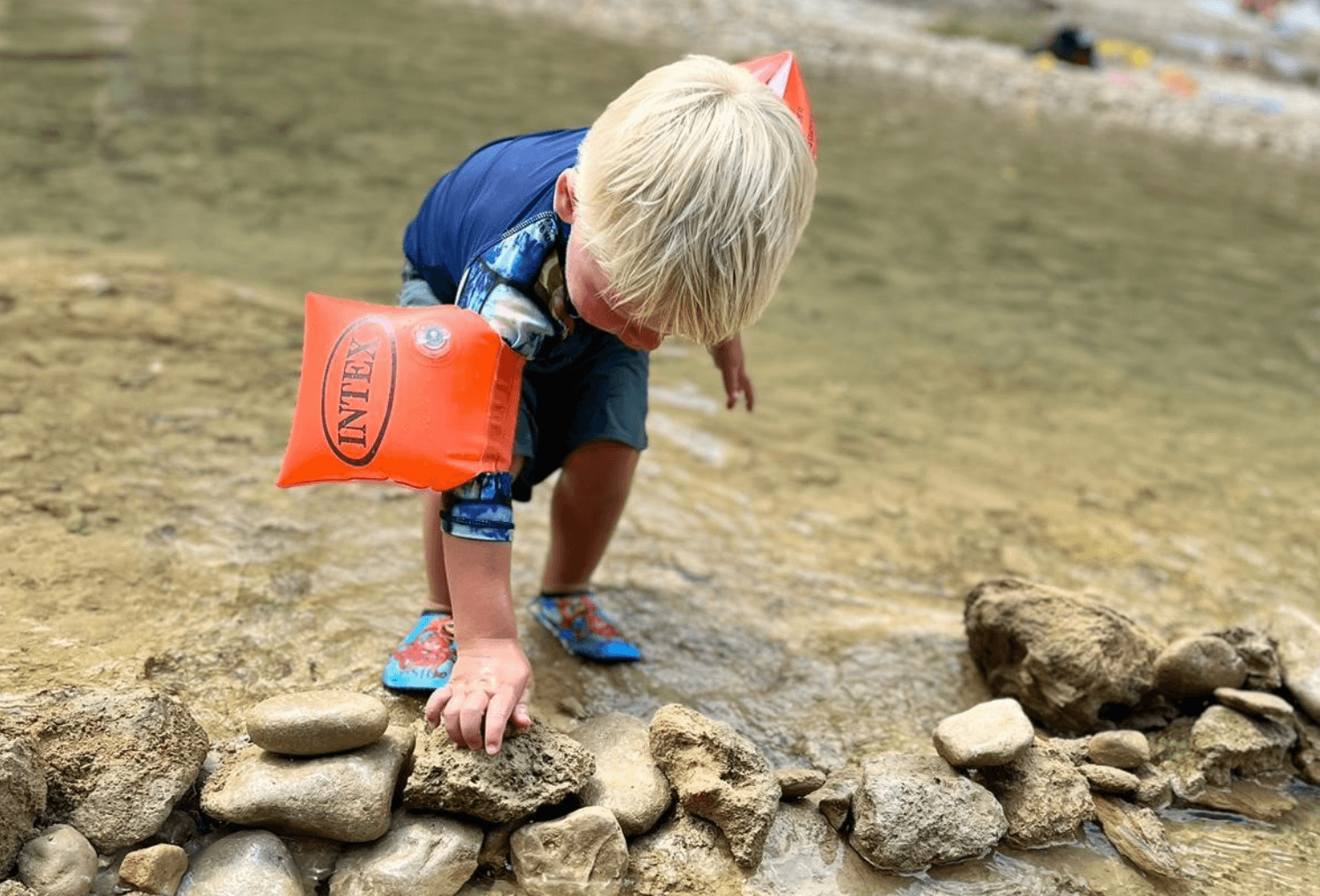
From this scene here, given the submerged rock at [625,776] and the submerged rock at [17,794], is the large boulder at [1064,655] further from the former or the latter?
the submerged rock at [17,794]

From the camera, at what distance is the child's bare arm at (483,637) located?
2.10 metres

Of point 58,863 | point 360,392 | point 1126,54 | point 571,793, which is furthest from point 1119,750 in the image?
point 1126,54

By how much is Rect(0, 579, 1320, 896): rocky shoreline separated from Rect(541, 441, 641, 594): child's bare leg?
1.66 feet

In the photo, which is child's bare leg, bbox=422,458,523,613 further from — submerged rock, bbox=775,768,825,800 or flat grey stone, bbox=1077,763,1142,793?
flat grey stone, bbox=1077,763,1142,793

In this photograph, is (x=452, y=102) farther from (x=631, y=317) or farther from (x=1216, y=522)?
(x=631, y=317)

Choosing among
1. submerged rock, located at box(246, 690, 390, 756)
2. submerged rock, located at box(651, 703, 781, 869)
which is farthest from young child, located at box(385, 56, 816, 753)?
submerged rock, located at box(651, 703, 781, 869)

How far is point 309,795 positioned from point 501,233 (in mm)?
1045

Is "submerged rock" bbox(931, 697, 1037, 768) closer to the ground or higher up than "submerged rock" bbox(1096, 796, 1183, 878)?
higher up

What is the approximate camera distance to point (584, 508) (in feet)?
8.87

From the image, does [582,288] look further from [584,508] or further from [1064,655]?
[1064,655]

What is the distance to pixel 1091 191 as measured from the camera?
921 centimetres

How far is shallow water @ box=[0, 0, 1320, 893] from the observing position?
2.59 metres

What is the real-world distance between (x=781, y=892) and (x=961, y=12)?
1788cm

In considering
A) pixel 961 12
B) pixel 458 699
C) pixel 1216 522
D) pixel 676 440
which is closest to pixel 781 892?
pixel 458 699
